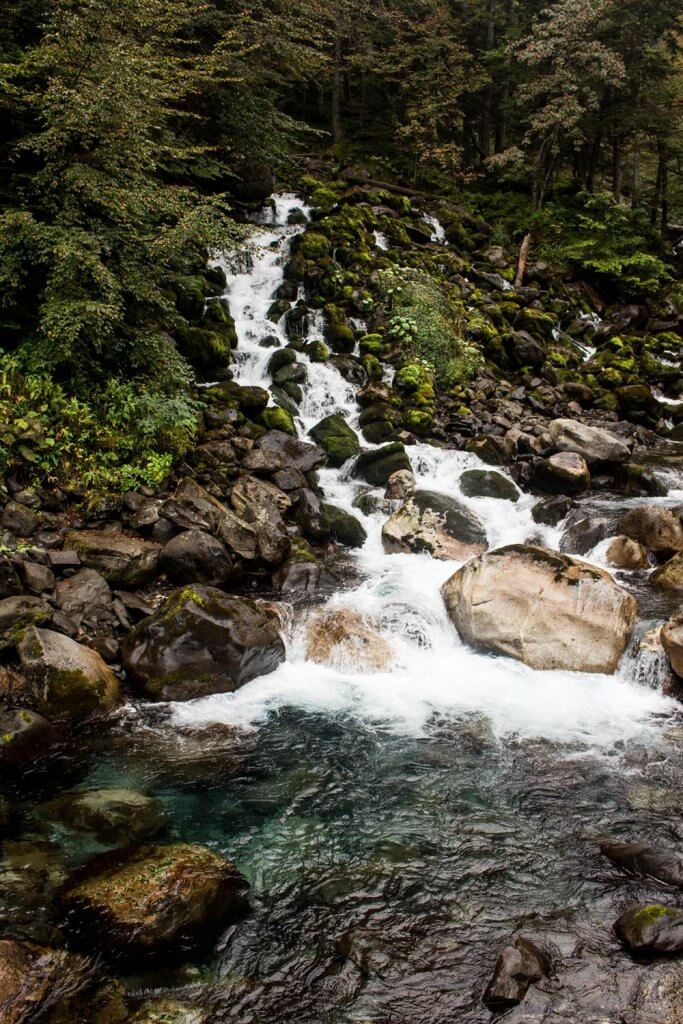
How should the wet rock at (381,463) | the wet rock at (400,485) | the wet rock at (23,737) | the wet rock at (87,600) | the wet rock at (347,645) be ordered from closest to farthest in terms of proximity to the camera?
the wet rock at (23,737) < the wet rock at (87,600) < the wet rock at (347,645) < the wet rock at (400,485) < the wet rock at (381,463)

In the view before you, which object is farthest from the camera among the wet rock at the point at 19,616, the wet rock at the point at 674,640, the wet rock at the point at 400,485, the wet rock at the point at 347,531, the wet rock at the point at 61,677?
the wet rock at the point at 400,485

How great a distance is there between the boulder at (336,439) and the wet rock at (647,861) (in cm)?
959

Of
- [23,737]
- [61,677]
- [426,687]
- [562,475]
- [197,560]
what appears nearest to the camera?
[23,737]

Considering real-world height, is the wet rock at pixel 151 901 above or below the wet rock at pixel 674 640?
above

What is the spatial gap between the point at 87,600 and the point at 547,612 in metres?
6.16

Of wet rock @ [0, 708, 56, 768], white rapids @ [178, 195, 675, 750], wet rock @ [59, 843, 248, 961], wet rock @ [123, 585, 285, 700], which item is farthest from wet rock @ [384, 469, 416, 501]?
wet rock @ [59, 843, 248, 961]

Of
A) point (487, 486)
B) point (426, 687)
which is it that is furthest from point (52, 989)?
point (487, 486)

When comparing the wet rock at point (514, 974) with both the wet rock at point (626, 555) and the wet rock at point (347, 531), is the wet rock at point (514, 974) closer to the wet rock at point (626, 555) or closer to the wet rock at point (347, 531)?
the wet rock at point (626, 555)

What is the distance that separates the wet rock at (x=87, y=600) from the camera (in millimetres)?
7926

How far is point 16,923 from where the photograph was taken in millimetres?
4289

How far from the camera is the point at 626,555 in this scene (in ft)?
34.8

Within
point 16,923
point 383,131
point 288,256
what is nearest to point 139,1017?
point 16,923

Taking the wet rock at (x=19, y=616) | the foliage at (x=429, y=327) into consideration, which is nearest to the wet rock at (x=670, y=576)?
the foliage at (x=429, y=327)

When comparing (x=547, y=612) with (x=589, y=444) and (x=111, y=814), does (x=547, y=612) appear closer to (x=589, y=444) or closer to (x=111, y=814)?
(x=111, y=814)
